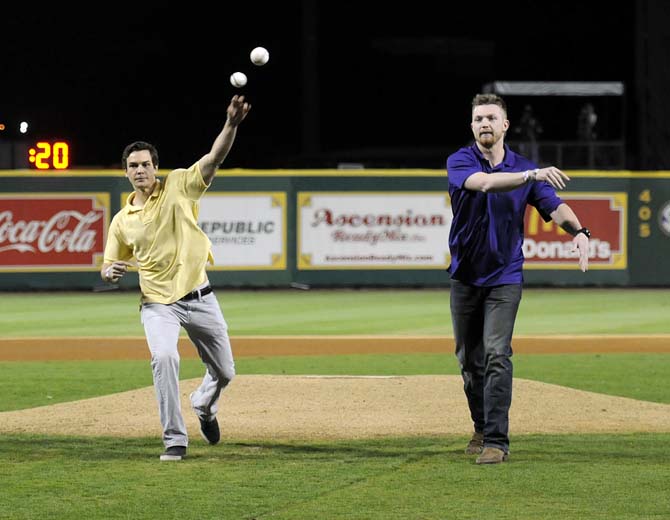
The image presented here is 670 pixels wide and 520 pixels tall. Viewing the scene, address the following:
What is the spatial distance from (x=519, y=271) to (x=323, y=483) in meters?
1.59

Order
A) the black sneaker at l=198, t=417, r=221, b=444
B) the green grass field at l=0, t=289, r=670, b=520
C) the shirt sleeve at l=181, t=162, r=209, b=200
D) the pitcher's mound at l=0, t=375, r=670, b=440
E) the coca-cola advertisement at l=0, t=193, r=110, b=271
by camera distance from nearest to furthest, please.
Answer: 1. the green grass field at l=0, t=289, r=670, b=520
2. the shirt sleeve at l=181, t=162, r=209, b=200
3. the black sneaker at l=198, t=417, r=221, b=444
4. the pitcher's mound at l=0, t=375, r=670, b=440
5. the coca-cola advertisement at l=0, t=193, r=110, b=271

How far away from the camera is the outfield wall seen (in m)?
19.9

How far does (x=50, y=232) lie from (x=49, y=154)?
1186 millimetres

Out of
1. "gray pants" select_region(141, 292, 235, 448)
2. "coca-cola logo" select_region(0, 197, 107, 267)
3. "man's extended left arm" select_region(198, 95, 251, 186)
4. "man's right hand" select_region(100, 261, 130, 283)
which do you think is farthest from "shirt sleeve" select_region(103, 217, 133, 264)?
"coca-cola logo" select_region(0, 197, 107, 267)

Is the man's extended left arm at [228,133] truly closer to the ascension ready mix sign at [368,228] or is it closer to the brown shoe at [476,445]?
the brown shoe at [476,445]

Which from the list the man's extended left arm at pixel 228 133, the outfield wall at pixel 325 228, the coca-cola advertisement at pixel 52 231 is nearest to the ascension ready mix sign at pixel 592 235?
the outfield wall at pixel 325 228

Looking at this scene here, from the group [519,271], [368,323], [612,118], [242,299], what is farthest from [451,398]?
[612,118]

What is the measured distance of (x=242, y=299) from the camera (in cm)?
1955

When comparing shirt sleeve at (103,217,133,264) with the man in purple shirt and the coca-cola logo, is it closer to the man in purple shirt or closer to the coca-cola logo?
the man in purple shirt

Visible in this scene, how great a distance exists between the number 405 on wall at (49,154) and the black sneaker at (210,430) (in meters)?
12.9

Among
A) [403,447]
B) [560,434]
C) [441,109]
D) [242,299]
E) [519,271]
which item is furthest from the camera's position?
[441,109]

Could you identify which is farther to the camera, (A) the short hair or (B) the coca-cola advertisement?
(B) the coca-cola advertisement

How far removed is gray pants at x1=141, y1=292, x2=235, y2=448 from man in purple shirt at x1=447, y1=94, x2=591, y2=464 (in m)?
1.36

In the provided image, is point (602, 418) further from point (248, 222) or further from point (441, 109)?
point (441, 109)
